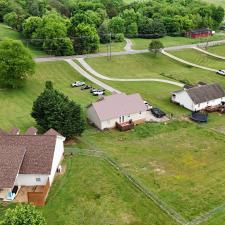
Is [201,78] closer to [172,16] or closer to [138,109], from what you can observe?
[138,109]

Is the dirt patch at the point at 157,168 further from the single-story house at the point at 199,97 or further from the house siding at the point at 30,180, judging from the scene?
the single-story house at the point at 199,97

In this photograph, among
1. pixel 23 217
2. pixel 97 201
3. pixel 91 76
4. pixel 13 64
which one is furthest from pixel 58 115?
pixel 91 76

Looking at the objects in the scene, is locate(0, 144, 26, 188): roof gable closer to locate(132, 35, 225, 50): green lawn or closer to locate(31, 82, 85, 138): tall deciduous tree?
locate(31, 82, 85, 138): tall deciduous tree

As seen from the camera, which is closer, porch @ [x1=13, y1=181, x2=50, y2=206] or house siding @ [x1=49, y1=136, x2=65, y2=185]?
porch @ [x1=13, y1=181, x2=50, y2=206]

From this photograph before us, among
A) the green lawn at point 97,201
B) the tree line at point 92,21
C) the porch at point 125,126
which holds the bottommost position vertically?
the green lawn at point 97,201

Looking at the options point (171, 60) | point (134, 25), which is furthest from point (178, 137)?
point (134, 25)

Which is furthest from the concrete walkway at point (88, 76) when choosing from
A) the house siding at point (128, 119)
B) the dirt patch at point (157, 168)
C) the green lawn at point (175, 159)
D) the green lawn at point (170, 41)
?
the dirt patch at point (157, 168)

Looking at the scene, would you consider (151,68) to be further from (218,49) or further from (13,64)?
(13,64)

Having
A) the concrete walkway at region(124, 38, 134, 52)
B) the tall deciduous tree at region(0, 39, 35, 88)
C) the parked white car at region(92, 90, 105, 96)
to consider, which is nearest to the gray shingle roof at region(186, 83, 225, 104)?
the parked white car at region(92, 90, 105, 96)
